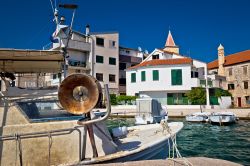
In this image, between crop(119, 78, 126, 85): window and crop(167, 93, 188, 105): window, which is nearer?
crop(167, 93, 188, 105): window

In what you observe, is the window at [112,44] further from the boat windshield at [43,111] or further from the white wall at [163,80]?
the boat windshield at [43,111]

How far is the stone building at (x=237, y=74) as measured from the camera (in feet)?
140

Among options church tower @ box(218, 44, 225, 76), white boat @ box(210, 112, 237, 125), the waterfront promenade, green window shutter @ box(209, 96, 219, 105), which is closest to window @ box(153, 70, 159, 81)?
the waterfront promenade

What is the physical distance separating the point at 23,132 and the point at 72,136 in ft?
3.47

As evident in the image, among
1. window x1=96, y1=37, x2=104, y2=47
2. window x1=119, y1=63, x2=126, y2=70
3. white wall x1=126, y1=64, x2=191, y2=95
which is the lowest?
white wall x1=126, y1=64, x2=191, y2=95

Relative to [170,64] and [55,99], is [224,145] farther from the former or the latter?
[170,64]

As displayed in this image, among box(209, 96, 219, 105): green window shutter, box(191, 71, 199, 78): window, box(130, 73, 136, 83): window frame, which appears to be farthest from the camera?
box(130, 73, 136, 83): window frame

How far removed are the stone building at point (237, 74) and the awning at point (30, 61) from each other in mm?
39986

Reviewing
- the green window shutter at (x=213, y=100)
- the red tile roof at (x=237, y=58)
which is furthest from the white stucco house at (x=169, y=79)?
the red tile roof at (x=237, y=58)

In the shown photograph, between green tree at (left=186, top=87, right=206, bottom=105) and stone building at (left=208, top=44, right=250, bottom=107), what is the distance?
10.9 metres

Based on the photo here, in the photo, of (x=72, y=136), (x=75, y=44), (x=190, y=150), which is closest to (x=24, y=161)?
A: (x=72, y=136)

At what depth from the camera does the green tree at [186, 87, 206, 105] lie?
34.6m

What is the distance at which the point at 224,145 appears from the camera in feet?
44.6

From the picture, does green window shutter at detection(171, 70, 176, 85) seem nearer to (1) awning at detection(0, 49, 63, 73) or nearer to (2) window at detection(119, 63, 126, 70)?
(2) window at detection(119, 63, 126, 70)
